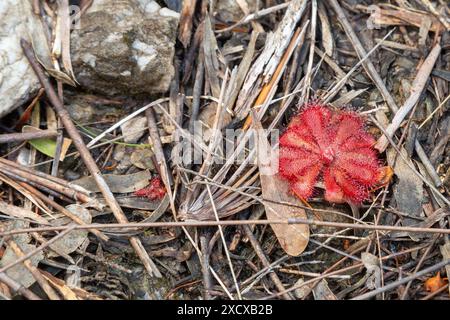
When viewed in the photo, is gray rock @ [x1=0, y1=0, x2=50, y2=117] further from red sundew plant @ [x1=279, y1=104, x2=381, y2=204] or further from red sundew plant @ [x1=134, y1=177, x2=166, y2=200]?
red sundew plant @ [x1=279, y1=104, x2=381, y2=204]

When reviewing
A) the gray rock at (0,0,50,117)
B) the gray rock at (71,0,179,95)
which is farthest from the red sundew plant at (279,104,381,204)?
the gray rock at (0,0,50,117)

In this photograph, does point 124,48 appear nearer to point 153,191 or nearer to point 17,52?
point 17,52

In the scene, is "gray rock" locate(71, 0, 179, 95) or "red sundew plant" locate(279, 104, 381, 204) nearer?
"red sundew plant" locate(279, 104, 381, 204)

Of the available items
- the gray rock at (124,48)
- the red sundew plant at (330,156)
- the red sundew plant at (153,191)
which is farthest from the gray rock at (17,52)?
the red sundew plant at (330,156)

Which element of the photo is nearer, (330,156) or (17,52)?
(330,156)

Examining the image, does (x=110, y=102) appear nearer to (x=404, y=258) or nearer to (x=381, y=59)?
(x=381, y=59)

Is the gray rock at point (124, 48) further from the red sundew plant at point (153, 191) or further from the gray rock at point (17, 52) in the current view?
the red sundew plant at point (153, 191)

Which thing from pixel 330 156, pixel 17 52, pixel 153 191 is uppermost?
pixel 17 52

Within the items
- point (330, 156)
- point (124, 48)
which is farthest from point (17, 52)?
point (330, 156)
